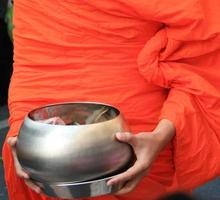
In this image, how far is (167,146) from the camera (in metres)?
1.30

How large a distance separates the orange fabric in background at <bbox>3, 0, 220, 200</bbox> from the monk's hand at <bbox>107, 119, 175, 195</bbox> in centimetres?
7

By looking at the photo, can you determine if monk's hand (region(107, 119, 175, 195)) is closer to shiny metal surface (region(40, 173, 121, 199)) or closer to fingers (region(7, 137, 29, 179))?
shiny metal surface (region(40, 173, 121, 199))

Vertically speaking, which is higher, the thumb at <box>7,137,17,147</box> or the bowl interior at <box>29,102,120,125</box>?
the bowl interior at <box>29,102,120,125</box>

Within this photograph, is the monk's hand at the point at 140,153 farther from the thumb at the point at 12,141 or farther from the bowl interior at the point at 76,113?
the thumb at the point at 12,141

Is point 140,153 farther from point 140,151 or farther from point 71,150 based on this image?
point 71,150

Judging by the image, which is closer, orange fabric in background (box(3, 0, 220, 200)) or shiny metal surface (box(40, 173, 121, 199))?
shiny metal surface (box(40, 173, 121, 199))

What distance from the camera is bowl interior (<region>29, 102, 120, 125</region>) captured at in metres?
1.18

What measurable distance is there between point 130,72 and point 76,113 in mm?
167

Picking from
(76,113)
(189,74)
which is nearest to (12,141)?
(76,113)

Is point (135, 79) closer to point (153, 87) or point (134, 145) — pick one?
point (153, 87)

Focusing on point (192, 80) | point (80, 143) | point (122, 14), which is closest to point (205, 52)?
point (192, 80)

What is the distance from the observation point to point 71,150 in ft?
3.45

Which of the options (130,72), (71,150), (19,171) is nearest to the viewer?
(71,150)

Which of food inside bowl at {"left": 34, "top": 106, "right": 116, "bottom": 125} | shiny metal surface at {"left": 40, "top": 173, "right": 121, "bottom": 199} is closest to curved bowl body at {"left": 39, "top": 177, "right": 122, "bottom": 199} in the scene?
shiny metal surface at {"left": 40, "top": 173, "right": 121, "bottom": 199}
